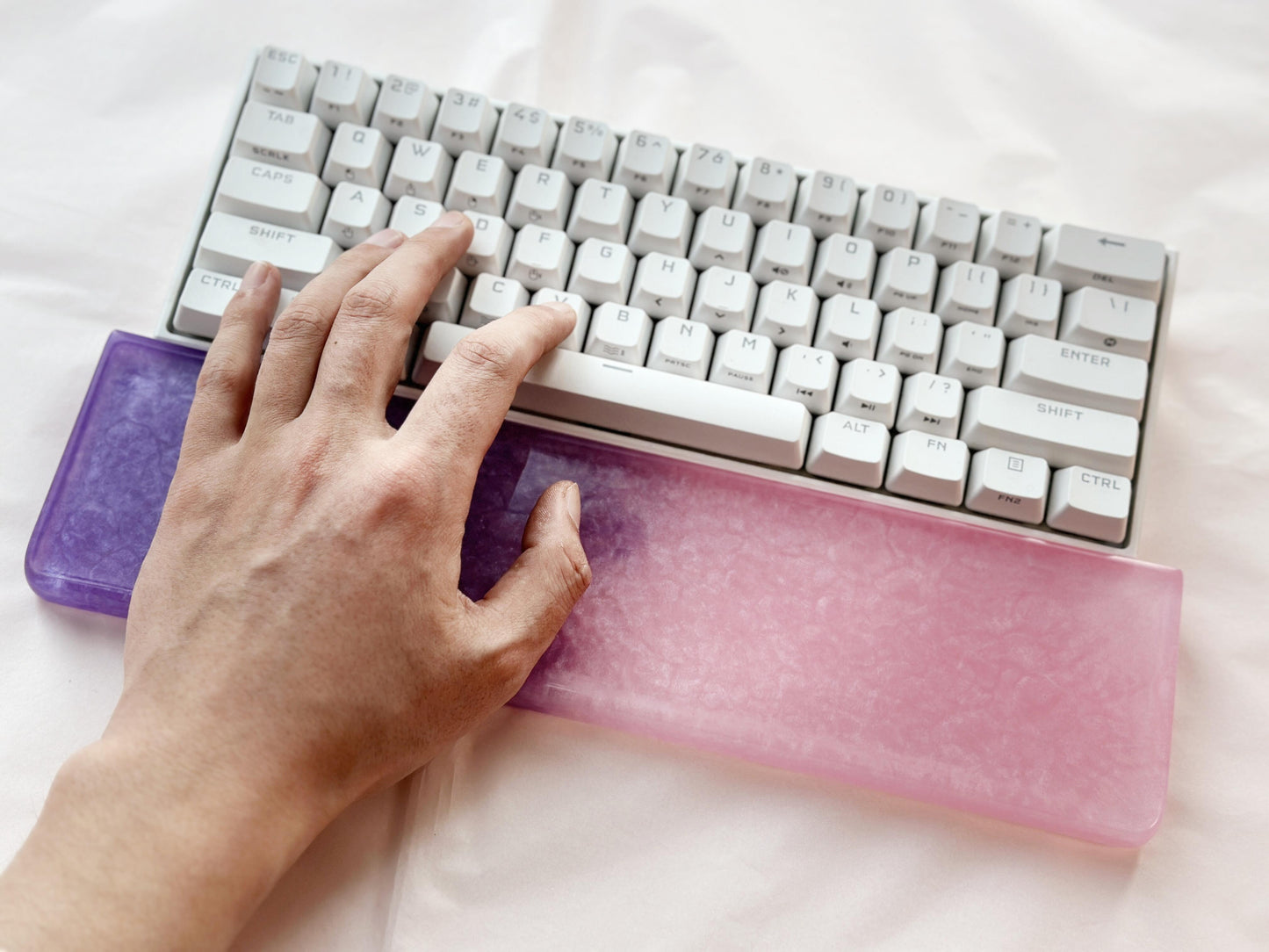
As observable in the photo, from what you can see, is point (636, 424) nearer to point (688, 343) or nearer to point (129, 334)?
point (688, 343)

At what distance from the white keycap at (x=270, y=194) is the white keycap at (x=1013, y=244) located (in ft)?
1.59

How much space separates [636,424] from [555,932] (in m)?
0.34

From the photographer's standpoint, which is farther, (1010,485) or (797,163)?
(797,163)

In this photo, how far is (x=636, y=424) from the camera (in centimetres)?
65

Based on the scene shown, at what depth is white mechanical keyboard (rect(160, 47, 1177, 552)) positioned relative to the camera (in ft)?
2.08

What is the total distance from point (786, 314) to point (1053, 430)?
198mm

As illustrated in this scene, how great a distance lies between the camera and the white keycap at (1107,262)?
67cm

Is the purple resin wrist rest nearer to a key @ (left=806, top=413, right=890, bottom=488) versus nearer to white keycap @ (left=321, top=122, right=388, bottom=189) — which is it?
a key @ (left=806, top=413, right=890, bottom=488)

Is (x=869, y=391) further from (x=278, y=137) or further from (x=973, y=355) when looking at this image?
(x=278, y=137)

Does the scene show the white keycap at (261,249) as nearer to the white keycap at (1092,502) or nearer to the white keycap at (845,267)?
the white keycap at (845,267)

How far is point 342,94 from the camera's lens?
26.4 inches

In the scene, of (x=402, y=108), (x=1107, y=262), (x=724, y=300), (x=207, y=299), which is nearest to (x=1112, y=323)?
(x=1107, y=262)

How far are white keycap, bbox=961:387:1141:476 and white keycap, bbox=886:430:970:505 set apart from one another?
24 mm

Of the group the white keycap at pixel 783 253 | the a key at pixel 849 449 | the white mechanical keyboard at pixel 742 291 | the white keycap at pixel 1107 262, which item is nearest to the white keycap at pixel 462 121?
the white mechanical keyboard at pixel 742 291
